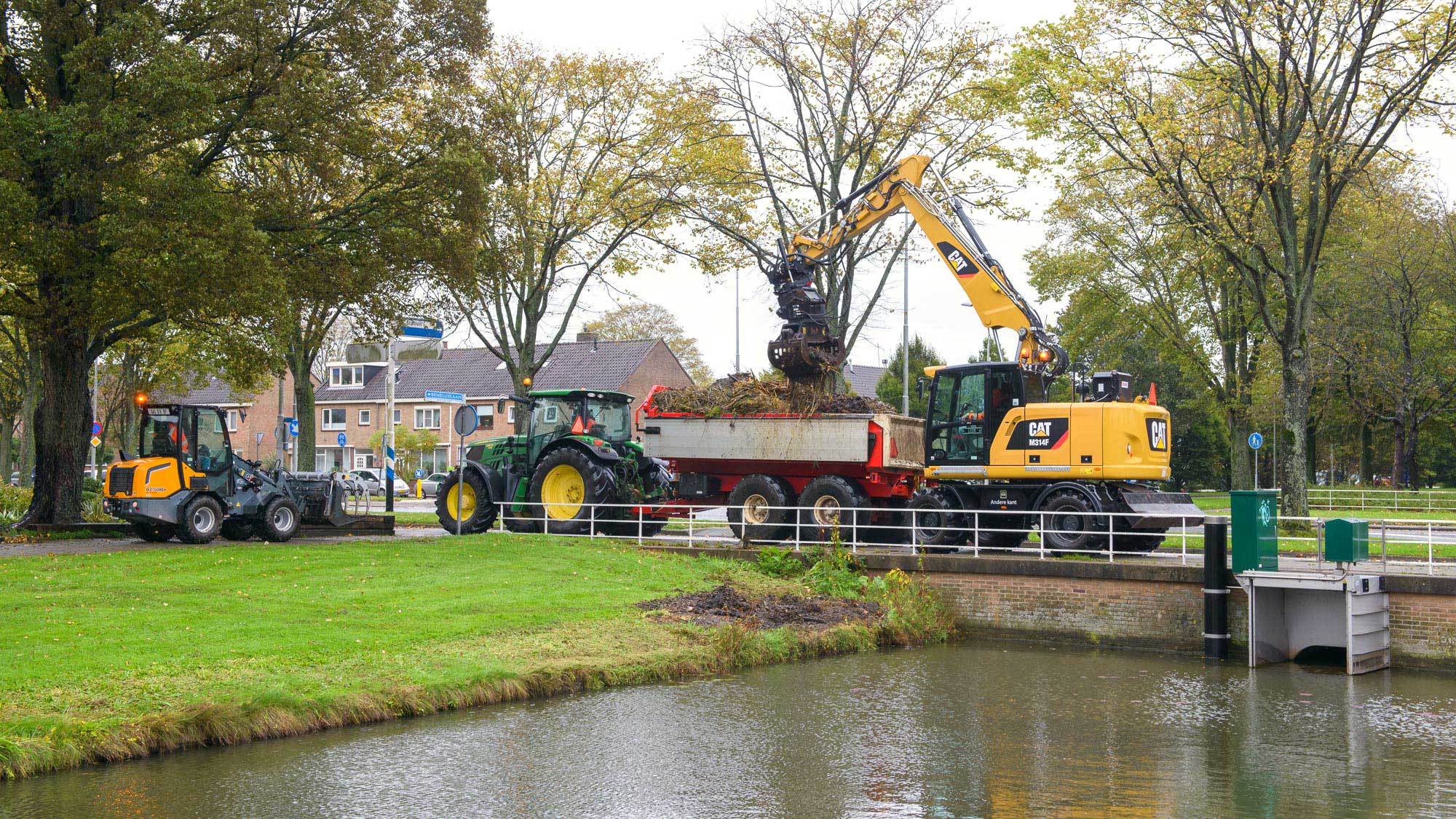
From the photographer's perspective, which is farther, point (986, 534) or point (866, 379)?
point (866, 379)

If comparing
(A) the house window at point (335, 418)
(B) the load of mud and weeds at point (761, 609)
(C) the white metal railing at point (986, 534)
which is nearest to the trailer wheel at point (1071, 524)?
(C) the white metal railing at point (986, 534)

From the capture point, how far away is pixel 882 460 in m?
19.9

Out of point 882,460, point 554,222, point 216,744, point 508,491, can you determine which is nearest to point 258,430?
point 554,222

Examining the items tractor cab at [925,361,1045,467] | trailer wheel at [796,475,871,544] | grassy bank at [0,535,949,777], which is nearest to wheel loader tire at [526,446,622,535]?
grassy bank at [0,535,949,777]

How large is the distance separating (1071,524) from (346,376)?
189ft

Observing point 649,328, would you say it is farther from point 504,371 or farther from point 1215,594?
point 1215,594

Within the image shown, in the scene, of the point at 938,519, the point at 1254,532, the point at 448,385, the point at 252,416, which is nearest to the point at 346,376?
the point at 252,416

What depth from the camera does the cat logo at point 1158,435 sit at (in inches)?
728

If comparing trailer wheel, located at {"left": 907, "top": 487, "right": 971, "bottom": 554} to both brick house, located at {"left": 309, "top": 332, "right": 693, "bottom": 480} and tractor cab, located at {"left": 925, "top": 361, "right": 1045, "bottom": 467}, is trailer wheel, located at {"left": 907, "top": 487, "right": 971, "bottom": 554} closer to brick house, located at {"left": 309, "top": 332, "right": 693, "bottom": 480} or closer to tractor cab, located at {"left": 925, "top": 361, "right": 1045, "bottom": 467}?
tractor cab, located at {"left": 925, "top": 361, "right": 1045, "bottom": 467}

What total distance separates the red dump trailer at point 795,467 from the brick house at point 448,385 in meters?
38.9

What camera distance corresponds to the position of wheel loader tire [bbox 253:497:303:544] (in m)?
21.6

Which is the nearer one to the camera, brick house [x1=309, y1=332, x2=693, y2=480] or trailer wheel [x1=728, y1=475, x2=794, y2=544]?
trailer wheel [x1=728, y1=475, x2=794, y2=544]

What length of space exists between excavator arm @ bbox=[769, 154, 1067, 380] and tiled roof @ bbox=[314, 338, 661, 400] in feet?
126

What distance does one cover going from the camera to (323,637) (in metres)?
12.1
